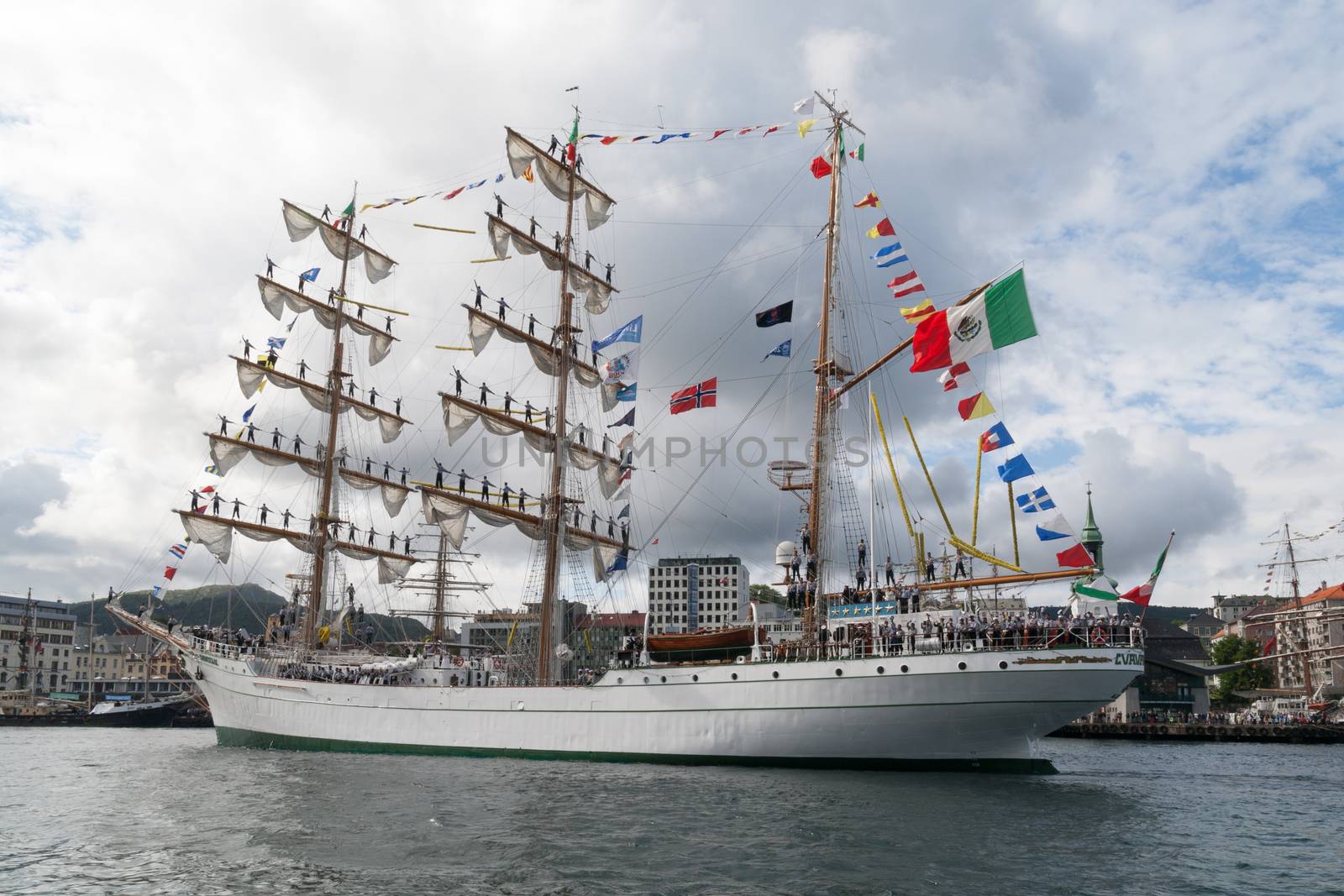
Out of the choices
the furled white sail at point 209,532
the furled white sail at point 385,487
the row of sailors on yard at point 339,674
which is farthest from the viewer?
the furled white sail at point 385,487

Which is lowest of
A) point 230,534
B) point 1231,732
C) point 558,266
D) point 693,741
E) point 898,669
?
point 1231,732

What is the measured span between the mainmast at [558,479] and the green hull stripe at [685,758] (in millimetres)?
4389

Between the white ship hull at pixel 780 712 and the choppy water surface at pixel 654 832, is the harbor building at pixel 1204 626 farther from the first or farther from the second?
the white ship hull at pixel 780 712

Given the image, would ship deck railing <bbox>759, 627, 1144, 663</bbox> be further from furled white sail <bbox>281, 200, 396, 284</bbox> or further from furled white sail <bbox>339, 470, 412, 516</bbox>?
furled white sail <bbox>281, 200, 396, 284</bbox>

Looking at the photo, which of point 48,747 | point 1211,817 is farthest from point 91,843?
point 48,747

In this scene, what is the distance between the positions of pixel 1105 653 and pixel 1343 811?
21.4ft

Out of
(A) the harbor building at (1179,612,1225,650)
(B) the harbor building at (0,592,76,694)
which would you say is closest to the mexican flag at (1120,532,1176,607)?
(B) the harbor building at (0,592,76,694)

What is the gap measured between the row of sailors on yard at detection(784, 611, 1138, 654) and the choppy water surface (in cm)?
387

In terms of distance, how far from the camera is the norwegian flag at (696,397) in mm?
32656

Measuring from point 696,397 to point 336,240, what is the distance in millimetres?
29037

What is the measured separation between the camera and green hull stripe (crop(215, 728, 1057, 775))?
27391 mm

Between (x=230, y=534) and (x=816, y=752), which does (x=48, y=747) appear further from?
(x=816, y=752)

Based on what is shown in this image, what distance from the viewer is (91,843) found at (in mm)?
17469

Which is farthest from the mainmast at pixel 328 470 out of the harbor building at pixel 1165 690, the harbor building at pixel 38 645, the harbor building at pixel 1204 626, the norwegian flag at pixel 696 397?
the harbor building at pixel 1204 626
